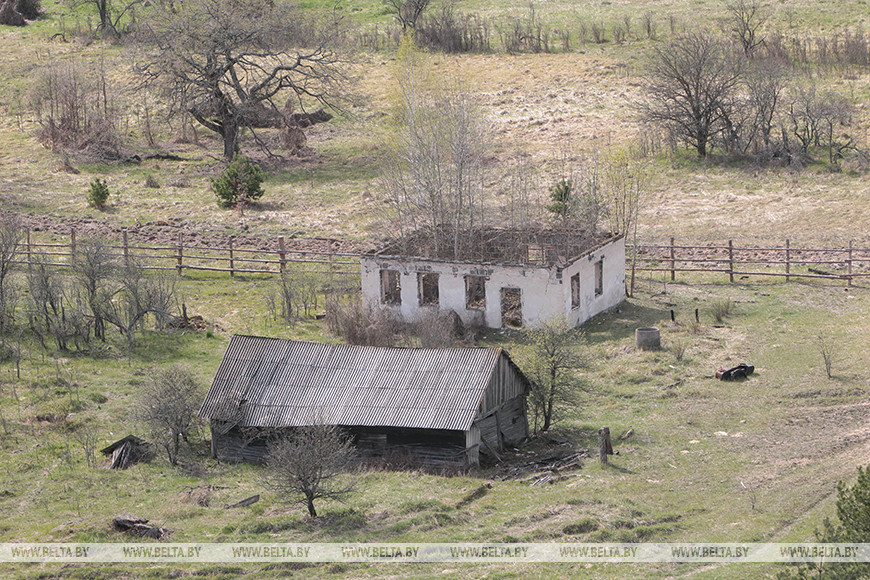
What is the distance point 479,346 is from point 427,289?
342 centimetres

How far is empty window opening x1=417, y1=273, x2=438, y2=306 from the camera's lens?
3219 cm

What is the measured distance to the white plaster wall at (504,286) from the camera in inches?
1211

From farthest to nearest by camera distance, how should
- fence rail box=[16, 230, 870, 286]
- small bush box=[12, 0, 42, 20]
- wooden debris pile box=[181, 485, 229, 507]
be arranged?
1. small bush box=[12, 0, 42, 20]
2. fence rail box=[16, 230, 870, 286]
3. wooden debris pile box=[181, 485, 229, 507]

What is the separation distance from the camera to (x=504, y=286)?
103ft

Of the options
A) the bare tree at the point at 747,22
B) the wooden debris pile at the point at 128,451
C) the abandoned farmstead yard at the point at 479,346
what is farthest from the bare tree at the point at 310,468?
the bare tree at the point at 747,22

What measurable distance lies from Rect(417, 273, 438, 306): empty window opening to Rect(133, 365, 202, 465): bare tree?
8.98m

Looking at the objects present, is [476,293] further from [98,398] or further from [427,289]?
[98,398]

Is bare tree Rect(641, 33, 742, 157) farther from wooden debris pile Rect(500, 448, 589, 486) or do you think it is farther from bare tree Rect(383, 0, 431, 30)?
wooden debris pile Rect(500, 448, 589, 486)

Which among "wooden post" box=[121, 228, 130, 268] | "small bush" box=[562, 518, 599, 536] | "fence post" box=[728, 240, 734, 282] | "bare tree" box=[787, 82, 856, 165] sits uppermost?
"bare tree" box=[787, 82, 856, 165]

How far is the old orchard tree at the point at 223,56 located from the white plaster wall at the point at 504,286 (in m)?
19.5

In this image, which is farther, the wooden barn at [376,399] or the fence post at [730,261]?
the fence post at [730,261]

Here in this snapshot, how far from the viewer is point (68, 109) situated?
5400 centimetres

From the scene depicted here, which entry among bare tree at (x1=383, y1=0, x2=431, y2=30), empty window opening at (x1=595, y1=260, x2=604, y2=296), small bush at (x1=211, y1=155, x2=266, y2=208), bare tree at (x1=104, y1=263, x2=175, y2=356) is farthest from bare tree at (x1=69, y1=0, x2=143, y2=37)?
empty window opening at (x1=595, y1=260, x2=604, y2=296)

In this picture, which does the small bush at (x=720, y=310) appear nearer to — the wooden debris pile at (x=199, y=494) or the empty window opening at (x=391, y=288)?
the empty window opening at (x=391, y=288)
